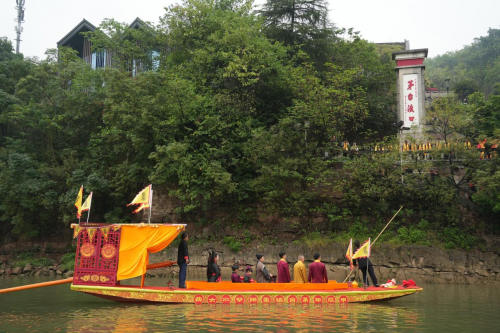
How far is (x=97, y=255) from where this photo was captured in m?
13.3

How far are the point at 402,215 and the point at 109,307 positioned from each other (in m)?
16.2

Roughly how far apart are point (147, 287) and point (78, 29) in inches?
1206

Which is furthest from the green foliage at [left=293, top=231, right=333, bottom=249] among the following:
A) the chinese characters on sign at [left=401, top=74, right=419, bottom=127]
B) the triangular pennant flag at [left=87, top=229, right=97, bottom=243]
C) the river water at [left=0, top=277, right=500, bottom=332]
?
the triangular pennant flag at [left=87, top=229, right=97, bottom=243]

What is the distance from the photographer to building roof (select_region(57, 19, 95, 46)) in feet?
121

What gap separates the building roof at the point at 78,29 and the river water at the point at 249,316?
2819cm

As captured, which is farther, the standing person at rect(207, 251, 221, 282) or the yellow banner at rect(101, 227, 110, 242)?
the standing person at rect(207, 251, 221, 282)

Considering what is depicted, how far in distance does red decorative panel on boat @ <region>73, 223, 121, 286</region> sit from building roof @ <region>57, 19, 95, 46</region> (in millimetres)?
28371

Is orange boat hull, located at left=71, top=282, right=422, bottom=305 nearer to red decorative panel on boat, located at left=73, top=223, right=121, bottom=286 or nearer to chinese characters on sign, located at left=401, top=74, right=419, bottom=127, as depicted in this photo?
red decorative panel on boat, located at left=73, top=223, right=121, bottom=286

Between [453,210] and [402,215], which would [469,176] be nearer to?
[453,210]

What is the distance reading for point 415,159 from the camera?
70.1ft

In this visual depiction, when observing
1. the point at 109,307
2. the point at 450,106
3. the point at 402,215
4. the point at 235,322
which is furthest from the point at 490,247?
the point at 109,307

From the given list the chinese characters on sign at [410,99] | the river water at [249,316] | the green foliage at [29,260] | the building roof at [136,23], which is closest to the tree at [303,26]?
the chinese characters on sign at [410,99]

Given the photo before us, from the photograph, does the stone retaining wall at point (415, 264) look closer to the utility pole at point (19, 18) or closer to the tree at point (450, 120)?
the tree at point (450, 120)

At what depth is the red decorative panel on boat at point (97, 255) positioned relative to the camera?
13133 mm
